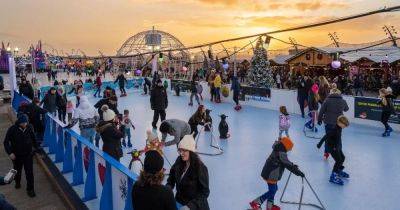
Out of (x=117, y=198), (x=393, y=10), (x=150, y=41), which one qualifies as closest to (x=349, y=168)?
(x=393, y=10)

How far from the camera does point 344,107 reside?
29.5 feet

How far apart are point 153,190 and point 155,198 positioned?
7 cm

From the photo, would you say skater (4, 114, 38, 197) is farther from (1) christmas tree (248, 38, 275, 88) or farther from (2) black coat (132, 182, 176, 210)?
(1) christmas tree (248, 38, 275, 88)

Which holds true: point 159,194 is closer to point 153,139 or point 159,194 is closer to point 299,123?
point 153,139

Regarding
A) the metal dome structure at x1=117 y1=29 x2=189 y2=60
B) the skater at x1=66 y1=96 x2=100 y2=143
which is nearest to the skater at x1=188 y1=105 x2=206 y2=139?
the skater at x1=66 y1=96 x2=100 y2=143

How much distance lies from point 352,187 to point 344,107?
242 centimetres

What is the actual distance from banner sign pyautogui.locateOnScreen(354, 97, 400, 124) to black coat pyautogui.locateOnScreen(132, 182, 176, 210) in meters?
11.7

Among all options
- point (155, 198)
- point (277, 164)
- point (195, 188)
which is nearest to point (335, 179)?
point (277, 164)

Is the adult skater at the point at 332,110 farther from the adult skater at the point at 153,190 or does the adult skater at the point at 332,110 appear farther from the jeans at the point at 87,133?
the adult skater at the point at 153,190

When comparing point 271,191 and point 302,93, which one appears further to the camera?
point 302,93

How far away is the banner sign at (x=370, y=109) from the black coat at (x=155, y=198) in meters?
11.7

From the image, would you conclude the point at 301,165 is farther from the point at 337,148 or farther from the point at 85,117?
the point at 85,117

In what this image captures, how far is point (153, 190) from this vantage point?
10.1 feet

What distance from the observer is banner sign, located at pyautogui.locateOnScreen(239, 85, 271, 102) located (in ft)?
61.4
